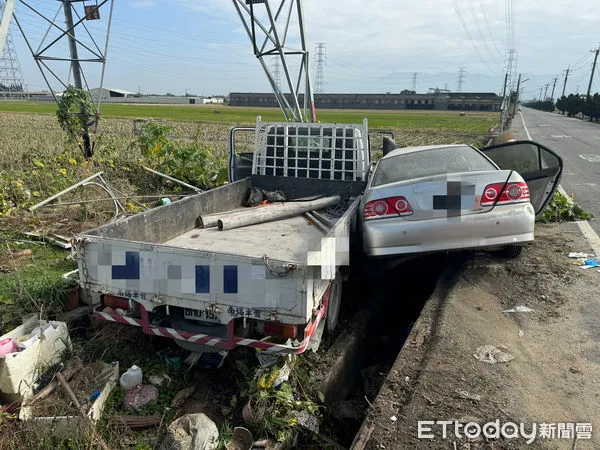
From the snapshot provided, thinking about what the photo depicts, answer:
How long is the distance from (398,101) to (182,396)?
10041 centimetres

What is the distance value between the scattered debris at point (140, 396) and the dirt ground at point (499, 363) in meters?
1.63

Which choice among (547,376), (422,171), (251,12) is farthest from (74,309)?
(251,12)

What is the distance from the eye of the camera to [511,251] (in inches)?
208

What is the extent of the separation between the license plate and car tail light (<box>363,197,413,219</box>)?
2.11 metres

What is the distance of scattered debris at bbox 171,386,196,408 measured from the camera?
127 inches

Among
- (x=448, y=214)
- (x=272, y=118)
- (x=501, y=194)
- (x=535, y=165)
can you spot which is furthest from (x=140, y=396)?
(x=272, y=118)

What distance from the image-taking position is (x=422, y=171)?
4996 millimetres

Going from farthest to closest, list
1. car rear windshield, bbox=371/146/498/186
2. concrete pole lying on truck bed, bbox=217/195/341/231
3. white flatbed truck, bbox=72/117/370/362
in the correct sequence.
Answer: concrete pole lying on truck bed, bbox=217/195/341/231 → car rear windshield, bbox=371/146/498/186 → white flatbed truck, bbox=72/117/370/362

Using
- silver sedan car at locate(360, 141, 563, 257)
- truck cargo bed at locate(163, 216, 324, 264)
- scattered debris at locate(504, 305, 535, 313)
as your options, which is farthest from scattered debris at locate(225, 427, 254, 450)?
scattered debris at locate(504, 305, 535, 313)

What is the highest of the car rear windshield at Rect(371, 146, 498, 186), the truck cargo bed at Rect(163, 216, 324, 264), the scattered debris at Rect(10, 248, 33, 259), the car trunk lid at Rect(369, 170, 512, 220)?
the car rear windshield at Rect(371, 146, 498, 186)

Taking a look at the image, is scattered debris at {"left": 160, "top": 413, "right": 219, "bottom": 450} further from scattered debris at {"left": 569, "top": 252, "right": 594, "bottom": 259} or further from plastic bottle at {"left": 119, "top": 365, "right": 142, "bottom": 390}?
scattered debris at {"left": 569, "top": 252, "right": 594, "bottom": 259}

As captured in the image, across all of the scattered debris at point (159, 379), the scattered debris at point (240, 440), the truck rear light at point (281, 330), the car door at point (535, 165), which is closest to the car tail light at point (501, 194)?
the car door at point (535, 165)

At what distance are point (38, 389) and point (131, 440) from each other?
948mm

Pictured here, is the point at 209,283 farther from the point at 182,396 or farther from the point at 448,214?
the point at 448,214
